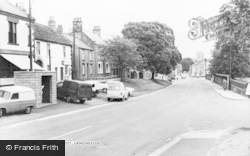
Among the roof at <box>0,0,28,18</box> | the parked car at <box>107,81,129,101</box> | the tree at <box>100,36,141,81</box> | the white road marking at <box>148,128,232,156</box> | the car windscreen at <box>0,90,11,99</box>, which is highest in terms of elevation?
the roof at <box>0,0,28,18</box>

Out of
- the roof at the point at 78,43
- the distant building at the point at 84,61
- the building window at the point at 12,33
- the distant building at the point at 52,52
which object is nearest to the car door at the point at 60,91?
the building window at the point at 12,33

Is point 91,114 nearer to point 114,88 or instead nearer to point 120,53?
point 114,88

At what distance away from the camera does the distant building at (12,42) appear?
2797 cm

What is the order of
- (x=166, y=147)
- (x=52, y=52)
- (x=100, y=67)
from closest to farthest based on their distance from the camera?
(x=166, y=147) → (x=52, y=52) → (x=100, y=67)

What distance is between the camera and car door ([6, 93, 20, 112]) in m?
20.6

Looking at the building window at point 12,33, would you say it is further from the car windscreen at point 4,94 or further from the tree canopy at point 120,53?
the tree canopy at point 120,53

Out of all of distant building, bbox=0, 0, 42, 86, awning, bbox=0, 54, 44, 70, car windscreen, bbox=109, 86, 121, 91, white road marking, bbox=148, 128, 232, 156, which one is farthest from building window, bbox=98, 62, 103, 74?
white road marking, bbox=148, 128, 232, 156

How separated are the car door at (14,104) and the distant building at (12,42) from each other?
7.39 metres

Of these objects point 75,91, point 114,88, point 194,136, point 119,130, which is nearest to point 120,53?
point 114,88

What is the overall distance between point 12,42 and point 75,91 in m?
7.13

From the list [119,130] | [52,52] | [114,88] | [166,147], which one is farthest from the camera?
[52,52]

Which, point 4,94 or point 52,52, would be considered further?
point 52,52

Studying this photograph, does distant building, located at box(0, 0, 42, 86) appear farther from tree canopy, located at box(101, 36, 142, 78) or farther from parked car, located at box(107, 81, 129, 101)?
tree canopy, located at box(101, 36, 142, 78)

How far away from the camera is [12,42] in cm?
2934
